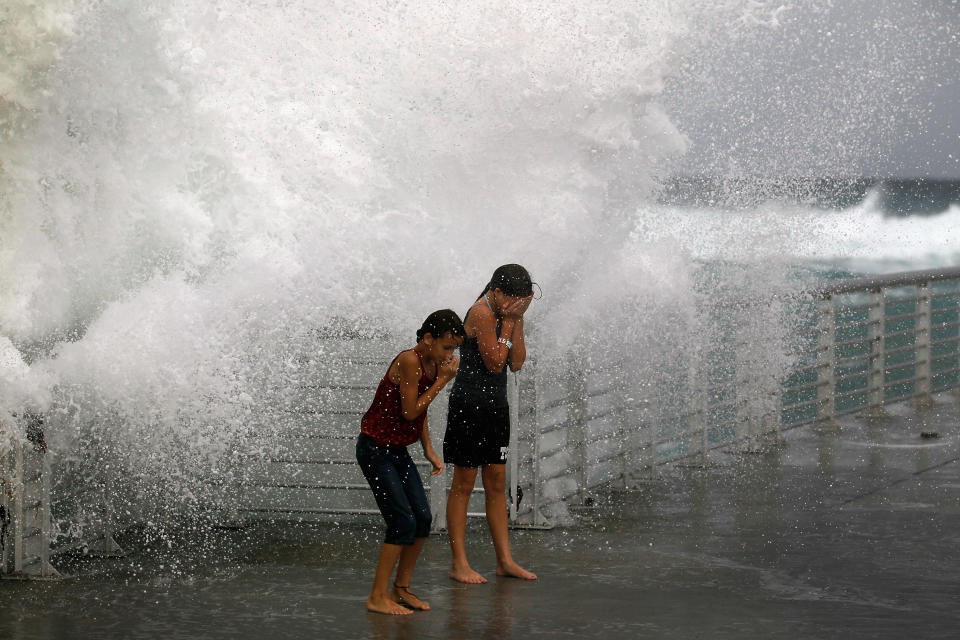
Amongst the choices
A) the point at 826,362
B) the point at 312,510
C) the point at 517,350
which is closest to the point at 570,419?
the point at 312,510

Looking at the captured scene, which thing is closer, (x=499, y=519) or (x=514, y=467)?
(x=499, y=519)

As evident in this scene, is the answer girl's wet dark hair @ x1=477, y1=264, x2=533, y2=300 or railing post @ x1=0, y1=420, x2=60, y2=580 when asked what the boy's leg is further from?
railing post @ x1=0, y1=420, x2=60, y2=580

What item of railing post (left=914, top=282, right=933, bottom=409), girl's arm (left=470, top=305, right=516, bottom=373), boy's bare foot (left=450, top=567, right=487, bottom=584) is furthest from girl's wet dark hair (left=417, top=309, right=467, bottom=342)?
railing post (left=914, top=282, right=933, bottom=409)

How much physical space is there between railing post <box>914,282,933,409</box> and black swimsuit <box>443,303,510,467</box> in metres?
7.97

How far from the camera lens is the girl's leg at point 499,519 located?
6.79 m

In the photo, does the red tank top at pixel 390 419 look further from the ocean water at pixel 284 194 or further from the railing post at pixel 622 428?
the railing post at pixel 622 428

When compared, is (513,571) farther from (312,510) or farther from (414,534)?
(312,510)

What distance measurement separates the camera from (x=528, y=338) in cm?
805

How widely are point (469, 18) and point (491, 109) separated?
0.69 metres

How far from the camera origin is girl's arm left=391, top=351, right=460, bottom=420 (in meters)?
5.96

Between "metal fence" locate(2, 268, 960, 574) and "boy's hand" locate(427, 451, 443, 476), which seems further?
"metal fence" locate(2, 268, 960, 574)

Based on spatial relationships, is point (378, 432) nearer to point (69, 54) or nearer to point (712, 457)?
point (69, 54)

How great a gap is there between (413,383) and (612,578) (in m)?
1.65

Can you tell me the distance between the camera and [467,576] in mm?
6727
